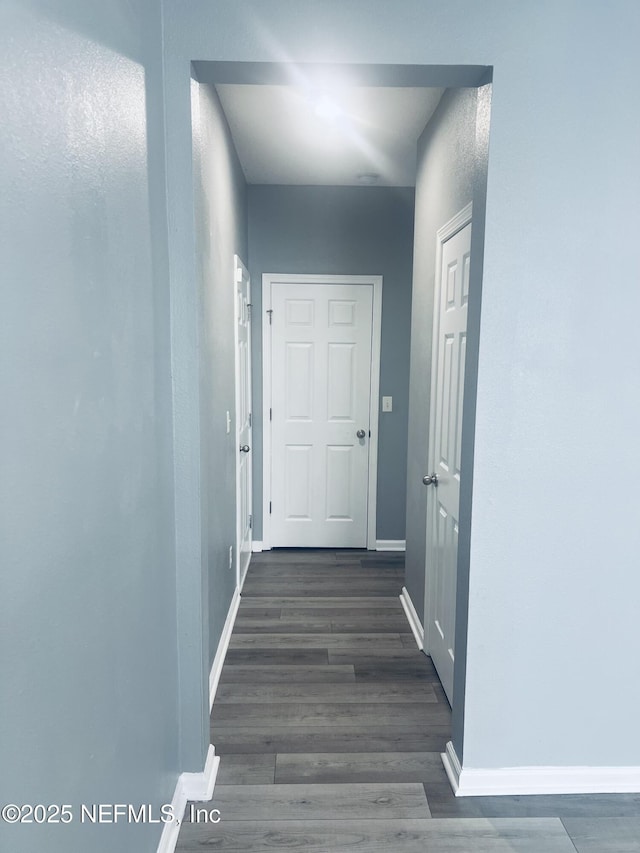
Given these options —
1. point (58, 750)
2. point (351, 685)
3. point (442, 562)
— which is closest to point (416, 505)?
point (442, 562)

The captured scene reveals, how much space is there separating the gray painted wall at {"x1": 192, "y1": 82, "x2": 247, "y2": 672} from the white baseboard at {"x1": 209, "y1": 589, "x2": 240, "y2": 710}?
62 millimetres

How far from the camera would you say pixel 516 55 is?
5.29 ft

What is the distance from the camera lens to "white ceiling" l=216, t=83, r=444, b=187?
2479 millimetres

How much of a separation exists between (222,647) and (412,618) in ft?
3.47

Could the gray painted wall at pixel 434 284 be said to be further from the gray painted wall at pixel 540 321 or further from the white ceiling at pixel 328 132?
the white ceiling at pixel 328 132

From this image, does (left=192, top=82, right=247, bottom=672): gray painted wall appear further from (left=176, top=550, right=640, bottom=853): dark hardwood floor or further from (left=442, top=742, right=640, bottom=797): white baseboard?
(left=442, top=742, right=640, bottom=797): white baseboard

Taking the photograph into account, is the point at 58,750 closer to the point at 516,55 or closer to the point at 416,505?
the point at 516,55

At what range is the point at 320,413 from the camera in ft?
13.4

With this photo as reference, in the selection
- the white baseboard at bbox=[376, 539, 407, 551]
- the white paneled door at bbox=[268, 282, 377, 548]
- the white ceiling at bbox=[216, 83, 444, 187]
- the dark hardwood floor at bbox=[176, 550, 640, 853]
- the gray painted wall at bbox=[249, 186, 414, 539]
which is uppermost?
the white ceiling at bbox=[216, 83, 444, 187]

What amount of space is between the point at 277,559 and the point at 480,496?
2500 millimetres

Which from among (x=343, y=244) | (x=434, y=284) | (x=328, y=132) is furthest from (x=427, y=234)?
(x=343, y=244)

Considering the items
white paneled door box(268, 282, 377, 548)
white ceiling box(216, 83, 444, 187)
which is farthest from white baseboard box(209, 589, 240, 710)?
white ceiling box(216, 83, 444, 187)

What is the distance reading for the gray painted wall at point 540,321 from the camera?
1591 mm

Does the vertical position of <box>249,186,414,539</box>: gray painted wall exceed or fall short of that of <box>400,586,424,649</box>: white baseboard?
it exceeds it
